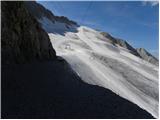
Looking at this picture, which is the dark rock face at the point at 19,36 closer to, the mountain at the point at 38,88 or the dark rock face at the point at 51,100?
the mountain at the point at 38,88

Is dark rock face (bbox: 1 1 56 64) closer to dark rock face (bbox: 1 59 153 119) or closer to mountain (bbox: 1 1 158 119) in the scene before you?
mountain (bbox: 1 1 158 119)

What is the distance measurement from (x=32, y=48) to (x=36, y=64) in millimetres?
1422

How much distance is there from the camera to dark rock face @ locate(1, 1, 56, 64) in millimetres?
17203

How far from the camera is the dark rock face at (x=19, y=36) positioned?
56.4ft

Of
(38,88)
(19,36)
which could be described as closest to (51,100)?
(38,88)

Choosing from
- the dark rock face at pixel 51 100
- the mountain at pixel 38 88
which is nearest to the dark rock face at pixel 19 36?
the mountain at pixel 38 88

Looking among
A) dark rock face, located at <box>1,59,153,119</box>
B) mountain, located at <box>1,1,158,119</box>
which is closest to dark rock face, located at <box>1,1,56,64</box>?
mountain, located at <box>1,1,158,119</box>

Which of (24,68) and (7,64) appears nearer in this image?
(7,64)

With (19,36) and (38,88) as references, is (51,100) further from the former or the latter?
(19,36)

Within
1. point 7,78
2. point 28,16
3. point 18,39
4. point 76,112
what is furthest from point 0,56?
point 28,16

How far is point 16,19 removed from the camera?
19.5 meters

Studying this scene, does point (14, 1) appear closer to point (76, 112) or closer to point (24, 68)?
point (24, 68)

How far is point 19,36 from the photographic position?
64.7ft

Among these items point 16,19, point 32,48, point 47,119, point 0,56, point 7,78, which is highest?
point 16,19
